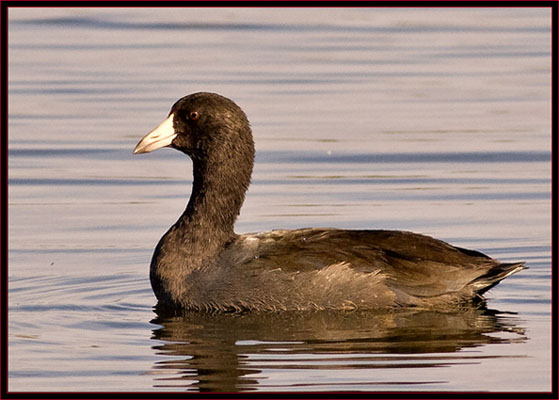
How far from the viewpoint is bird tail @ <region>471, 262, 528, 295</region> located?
1198 cm

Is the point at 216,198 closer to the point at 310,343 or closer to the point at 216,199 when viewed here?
the point at 216,199

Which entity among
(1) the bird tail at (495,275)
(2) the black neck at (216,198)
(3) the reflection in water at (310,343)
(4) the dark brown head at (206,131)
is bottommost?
(3) the reflection in water at (310,343)

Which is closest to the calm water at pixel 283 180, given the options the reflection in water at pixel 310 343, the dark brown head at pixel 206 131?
the reflection in water at pixel 310 343

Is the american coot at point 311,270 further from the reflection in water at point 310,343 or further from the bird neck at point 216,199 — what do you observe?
the reflection in water at point 310,343

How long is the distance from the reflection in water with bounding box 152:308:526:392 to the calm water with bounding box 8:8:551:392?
0.03 metres

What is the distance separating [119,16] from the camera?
27.9 metres

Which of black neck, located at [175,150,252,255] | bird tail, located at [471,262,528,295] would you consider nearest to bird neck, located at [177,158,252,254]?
black neck, located at [175,150,252,255]

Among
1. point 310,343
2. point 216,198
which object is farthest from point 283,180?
point 310,343

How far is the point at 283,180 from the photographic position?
54.5 ft

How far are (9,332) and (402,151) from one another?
737 cm

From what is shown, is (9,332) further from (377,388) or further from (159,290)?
(377,388)

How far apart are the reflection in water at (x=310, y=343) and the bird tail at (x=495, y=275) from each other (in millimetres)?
188

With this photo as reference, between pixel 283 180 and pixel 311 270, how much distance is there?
475 centimetres

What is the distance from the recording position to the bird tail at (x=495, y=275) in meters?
12.0
